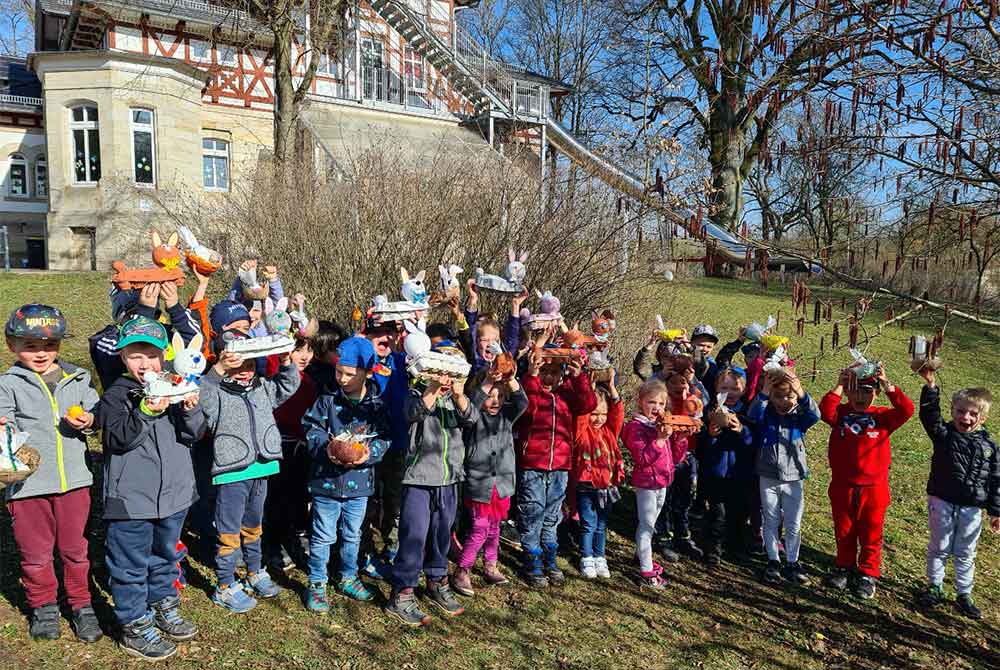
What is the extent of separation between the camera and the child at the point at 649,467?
14.3 feet

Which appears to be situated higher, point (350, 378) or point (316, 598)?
point (350, 378)

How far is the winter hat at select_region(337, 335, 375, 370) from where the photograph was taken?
376cm

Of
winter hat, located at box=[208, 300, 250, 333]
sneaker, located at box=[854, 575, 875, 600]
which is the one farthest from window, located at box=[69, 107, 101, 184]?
sneaker, located at box=[854, 575, 875, 600]

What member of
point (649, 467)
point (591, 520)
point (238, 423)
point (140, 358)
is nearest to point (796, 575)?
point (649, 467)

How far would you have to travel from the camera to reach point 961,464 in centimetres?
420

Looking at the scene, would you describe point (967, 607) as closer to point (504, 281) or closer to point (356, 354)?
point (504, 281)

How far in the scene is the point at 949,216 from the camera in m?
3.61

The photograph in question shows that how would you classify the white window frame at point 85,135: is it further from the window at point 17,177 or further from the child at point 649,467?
the child at point 649,467

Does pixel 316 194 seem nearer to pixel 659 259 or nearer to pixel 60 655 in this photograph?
pixel 659 259

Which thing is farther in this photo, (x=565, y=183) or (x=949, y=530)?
(x=565, y=183)

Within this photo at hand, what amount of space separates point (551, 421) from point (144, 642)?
2.42m

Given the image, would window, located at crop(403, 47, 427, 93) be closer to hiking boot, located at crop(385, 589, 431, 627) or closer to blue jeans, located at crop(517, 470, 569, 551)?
blue jeans, located at crop(517, 470, 569, 551)

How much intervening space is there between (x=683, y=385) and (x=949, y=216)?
1.80 meters

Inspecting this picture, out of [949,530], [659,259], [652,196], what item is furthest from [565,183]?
[949,530]
